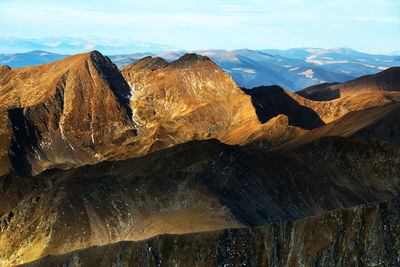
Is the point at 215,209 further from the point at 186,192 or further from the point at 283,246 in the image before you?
the point at 283,246

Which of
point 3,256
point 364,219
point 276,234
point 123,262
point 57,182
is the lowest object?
point 3,256

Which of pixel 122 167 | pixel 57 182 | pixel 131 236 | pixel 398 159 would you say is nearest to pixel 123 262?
pixel 131 236

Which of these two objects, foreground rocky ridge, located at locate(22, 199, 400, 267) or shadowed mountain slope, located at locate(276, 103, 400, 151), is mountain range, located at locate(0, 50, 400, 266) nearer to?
foreground rocky ridge, located at locate(22, 199, 400, 267)

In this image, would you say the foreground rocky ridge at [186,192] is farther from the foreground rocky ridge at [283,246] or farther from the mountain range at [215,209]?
the foreground rocky ridge at [283,246]

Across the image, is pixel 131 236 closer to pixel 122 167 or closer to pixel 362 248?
pixel 122 167

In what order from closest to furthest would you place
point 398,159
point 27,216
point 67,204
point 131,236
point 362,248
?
point 362,248, point 131,236, point 67,204, point 27,216, point 398,159

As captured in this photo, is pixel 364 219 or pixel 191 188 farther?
pixel 191 188
